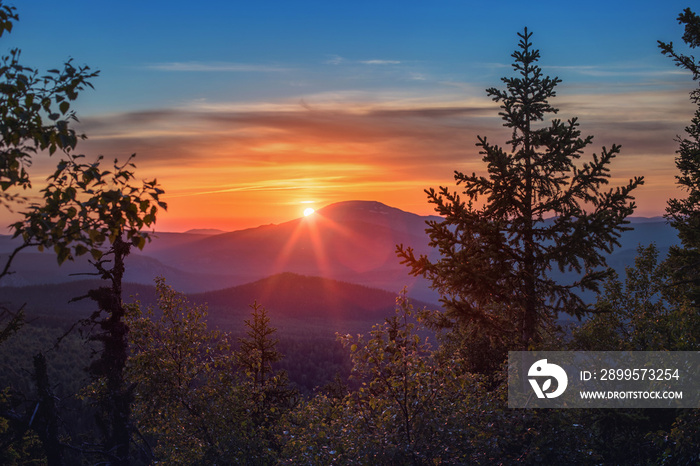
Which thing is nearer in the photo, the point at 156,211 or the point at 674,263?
the point at 156,211

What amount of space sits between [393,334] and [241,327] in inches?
6707

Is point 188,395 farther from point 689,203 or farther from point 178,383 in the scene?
A: point 689,203

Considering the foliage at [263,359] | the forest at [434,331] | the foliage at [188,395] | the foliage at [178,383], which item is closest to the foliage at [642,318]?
the forest at [434,331]

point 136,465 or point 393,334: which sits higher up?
point 393,334

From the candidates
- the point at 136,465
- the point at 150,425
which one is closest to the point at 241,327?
the point at 136,465

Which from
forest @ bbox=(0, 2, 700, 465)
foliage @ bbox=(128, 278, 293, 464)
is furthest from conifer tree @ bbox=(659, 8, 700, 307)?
foliage @ bbox=(128, 278, 293, 464)

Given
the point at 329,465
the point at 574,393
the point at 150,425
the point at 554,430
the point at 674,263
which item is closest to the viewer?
the point at 329,465

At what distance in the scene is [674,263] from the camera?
22.6 metres

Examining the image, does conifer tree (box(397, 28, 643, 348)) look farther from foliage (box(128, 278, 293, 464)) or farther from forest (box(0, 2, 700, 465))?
foliage (box(128, 278, 293, 464))

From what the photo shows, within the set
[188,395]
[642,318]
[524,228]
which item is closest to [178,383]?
[188,395]

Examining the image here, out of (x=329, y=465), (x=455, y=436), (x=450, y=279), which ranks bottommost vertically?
(x=329, y=465)

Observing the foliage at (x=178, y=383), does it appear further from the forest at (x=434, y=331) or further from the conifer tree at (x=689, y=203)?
the conifer tree at (x=689, y=203)

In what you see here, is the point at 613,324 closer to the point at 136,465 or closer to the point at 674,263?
the point at 674,263

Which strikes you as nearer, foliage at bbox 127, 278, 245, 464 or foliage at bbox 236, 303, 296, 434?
foliage at bbox 127, 278, 245, 464
